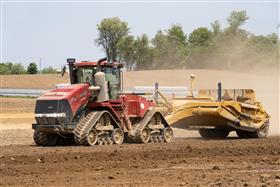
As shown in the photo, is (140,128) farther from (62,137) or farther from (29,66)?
(29,66)

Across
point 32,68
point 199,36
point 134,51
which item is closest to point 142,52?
point 134,51

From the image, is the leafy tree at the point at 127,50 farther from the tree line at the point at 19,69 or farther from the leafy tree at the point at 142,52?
the tree line at the point at 19,69

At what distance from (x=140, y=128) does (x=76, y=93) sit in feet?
8.15

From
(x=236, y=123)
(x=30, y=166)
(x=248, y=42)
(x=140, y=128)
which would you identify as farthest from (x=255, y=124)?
(x=248, y=42)

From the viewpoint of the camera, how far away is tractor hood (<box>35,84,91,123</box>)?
60.2 ft

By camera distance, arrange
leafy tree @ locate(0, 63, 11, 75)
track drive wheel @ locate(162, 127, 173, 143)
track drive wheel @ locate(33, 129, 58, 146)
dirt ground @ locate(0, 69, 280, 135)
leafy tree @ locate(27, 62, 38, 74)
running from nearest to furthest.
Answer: track drive wheel @ locate(33, 129, 58, 146)
track drive wheel @ locate(162, 127, 173, 143)
dirt ground @ locate(0, 69, 280, 135)
leafy tree @ locate(27, 62, 38, 74)
leafy tree @ locate(0, 63, 11, 75)

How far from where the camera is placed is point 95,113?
19031 millimetres

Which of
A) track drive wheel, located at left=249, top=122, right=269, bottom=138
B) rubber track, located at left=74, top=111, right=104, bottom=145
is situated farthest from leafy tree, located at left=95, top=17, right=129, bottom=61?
rubber track, located at left=74, top=111, right=104, bottom=145

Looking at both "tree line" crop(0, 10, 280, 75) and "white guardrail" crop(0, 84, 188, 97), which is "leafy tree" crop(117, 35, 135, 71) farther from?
"white guardrail" crop(0, 84, 188, 97)

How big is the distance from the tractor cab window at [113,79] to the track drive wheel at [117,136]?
1029mm

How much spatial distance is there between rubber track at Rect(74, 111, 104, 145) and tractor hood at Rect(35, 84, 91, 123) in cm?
33

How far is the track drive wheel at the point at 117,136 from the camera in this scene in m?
19.4

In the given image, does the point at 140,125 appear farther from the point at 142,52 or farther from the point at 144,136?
the point at 142,52

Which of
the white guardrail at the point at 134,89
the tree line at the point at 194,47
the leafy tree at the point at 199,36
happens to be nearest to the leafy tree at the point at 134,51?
the tree line at the point at 194,47
